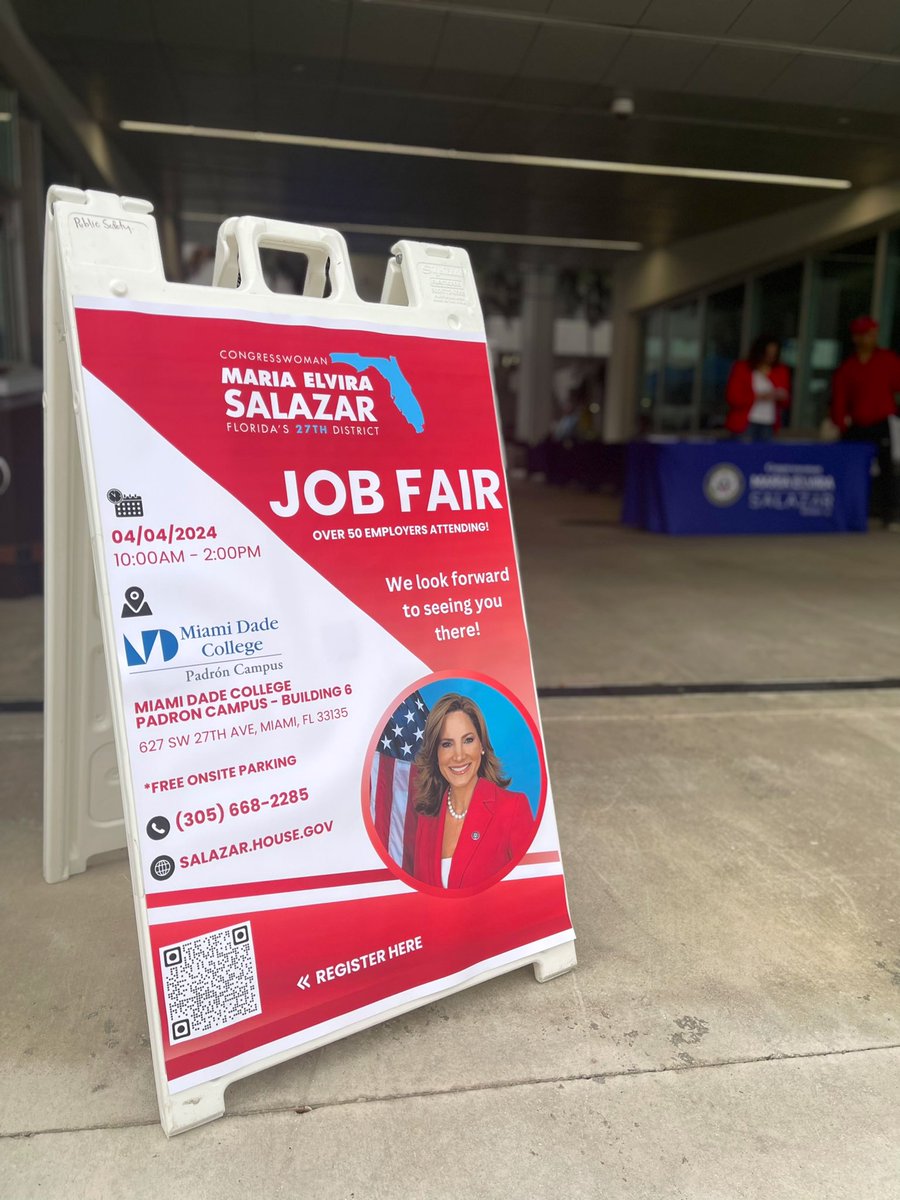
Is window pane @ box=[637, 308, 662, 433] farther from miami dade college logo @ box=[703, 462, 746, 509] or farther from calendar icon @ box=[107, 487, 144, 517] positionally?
calendar icon @ box=[107, 487, 144, 517]

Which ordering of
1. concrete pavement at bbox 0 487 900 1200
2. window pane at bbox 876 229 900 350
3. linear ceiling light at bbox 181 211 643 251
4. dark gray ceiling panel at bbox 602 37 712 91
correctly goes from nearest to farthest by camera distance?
concrete pavement at bbox 0 487 900 1200
dark gray ceiling panel at bbox 602 37 712 91
window pane at bbox 876 229 900 350
linear ceiling light at bbox 181 211 643 251

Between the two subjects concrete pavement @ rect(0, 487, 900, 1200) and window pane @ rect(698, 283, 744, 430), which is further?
window pane @ rect(698, 283, 744, 430)

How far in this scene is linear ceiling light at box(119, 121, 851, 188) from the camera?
934 centimetres

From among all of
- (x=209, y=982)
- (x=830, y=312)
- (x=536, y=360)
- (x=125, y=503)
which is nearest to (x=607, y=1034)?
(x=209, y=982)

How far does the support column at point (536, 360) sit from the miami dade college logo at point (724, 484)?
13.1 m

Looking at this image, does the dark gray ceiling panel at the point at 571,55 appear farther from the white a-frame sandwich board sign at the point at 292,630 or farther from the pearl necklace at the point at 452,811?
the pearl necklace at the point at 452,811

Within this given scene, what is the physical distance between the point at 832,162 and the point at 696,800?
10070 millimetres

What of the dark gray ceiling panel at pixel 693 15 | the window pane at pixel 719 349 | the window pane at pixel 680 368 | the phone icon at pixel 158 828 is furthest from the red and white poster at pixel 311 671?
the window pane at pixel 680 368

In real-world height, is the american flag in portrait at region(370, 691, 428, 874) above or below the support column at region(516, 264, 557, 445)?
below

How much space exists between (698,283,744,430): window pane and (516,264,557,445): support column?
568cm

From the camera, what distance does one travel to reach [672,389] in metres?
17.0

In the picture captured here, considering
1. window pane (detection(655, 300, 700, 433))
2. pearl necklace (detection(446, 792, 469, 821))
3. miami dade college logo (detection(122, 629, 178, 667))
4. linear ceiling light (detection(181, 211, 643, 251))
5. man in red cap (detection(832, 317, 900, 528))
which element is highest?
linear ceiling light (detection(181, 211, 643, 251))

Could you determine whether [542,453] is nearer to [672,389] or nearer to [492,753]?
[672,389]

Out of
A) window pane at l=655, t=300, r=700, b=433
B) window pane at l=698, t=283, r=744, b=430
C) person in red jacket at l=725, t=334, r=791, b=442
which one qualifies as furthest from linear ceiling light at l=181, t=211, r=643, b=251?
person in red jacket at l=725, t=334, r=791, b=442
